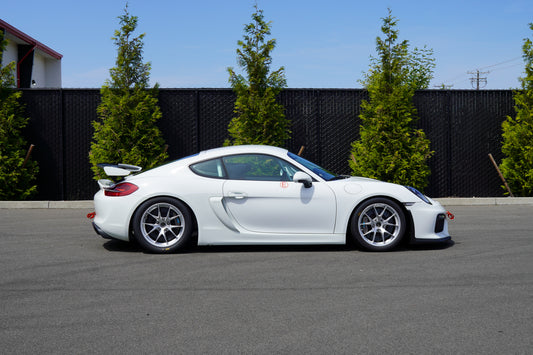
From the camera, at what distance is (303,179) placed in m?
7.17

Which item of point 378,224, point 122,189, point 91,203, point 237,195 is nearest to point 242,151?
point 237,195

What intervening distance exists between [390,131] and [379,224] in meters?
7.20

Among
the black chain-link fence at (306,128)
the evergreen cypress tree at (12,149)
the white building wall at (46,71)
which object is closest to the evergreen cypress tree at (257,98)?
the black chain-link fence at (306,128)

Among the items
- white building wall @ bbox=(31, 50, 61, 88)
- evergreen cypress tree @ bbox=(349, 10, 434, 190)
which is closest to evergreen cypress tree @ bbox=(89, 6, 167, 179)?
evergreen cypress tree @ bbox=(349, 10, 434, 190)

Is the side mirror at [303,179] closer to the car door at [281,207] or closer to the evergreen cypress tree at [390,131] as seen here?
the car door at [281,207]

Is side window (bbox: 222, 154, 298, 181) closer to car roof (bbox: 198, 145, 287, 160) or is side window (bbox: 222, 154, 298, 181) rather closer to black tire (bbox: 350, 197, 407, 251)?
car roof (bbox: 198, 145, 287, 160)

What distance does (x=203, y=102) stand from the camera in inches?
592

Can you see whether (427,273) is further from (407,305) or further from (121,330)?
(121,330)

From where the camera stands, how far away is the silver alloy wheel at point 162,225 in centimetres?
720

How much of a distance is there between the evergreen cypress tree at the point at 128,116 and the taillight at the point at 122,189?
6.47 metres

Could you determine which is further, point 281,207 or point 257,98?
point 257,98

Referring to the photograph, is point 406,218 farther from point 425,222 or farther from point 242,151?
point 242,151

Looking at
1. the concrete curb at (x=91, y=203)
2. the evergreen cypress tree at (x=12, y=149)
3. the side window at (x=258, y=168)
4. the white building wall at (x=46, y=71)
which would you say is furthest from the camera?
the white building wall at (x=46, y=71)

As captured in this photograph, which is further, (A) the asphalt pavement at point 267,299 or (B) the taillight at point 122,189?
(B) the taillight at point 122,189
